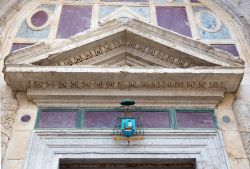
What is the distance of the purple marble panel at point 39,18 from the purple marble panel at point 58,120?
6.55 feet

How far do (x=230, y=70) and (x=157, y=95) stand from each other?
0.99m

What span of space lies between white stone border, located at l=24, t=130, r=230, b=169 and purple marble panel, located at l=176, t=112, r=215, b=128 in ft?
0.44

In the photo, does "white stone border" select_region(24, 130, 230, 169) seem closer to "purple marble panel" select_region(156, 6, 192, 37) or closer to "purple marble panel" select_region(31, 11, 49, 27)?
"purple marble panel" select_region(156, 6, 192, 37)

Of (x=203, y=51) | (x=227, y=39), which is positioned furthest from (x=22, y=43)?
(x=227, y=39)

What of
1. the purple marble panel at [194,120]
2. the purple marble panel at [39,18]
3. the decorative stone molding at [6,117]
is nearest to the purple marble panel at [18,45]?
the purple marble panel at [39,18]

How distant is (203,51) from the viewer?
5.87 meters

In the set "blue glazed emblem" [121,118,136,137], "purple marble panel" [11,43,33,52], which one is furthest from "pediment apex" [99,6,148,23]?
"blue glazed emblem" [121,118,136,137]

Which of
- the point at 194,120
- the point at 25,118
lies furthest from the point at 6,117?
the point at 194,120

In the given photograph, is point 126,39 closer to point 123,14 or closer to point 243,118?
point 123,14

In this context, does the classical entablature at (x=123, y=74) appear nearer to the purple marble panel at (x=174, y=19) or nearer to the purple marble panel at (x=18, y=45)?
the purple marble panel at (x=18, y=45)

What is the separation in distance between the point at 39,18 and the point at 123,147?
119 inches

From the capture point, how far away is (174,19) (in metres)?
7.14

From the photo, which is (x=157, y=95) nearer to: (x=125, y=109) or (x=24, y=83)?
(x=125, y=109)

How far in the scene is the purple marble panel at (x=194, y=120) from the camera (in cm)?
550
